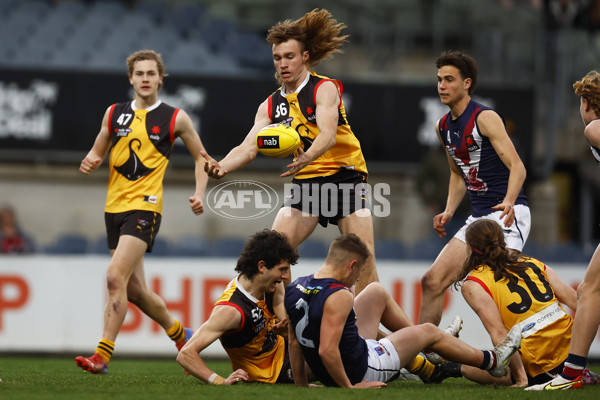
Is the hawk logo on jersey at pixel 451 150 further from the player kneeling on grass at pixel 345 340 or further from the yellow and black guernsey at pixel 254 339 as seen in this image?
the yellow and black guernsey at pixel 254 339

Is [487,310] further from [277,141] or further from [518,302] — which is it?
[277,141]

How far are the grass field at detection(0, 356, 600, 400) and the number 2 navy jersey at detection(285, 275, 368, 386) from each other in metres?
0.21

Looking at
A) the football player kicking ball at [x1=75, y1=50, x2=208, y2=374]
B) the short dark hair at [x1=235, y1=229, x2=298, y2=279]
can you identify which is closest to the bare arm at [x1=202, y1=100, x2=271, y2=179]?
the short dark hair at [x1=235, y1=229, x2=298, y2=279]

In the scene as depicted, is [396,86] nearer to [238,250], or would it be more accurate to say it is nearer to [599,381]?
[238,250]

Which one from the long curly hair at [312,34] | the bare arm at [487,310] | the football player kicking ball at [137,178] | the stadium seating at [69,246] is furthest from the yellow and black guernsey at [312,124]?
the stadium seating at [69,246]

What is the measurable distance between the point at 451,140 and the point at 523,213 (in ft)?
2.59

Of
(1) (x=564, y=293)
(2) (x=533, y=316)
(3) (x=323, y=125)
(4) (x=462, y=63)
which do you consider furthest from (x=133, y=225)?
(1) (x=564, y=293)

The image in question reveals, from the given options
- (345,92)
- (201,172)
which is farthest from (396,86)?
(201,172)

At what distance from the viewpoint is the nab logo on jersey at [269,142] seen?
238 inches

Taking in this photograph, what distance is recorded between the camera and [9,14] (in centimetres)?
1452

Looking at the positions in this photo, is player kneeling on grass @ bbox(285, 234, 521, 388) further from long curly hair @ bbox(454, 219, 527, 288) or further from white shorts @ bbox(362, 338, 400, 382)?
long curly hair @ bbox(454, 219, 527, 288)

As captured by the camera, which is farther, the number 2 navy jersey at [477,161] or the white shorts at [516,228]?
the number 2 navy jersey at [477,161]

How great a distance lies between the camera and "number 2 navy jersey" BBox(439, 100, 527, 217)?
259 inches

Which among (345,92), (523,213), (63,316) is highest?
(345,92)
